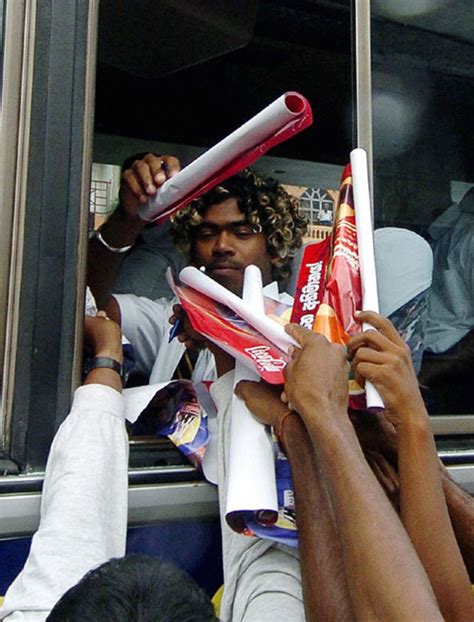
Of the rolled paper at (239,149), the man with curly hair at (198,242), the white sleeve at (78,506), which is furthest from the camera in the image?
the man with curly hair at (198,242)

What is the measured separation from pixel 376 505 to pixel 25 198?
2.43 ft

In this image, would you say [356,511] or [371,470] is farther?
[371,470]

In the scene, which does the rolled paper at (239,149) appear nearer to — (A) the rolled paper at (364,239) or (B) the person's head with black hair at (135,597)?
(A) the rolled paper at (364,239)

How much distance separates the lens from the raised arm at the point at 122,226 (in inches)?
65.2

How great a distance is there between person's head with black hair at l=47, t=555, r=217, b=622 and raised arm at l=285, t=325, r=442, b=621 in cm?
25

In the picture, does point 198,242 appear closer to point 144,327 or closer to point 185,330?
point 144,327

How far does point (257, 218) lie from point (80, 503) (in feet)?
3.86

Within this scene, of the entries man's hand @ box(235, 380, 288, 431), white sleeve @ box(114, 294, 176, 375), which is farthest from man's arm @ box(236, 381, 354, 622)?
white sleeve @ box(114, 294, 176, 375)

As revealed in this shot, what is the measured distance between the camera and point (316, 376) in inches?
48.5

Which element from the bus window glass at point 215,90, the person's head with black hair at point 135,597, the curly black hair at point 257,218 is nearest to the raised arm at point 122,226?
the bus window glass at point 215,90

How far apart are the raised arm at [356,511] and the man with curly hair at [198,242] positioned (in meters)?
0.41

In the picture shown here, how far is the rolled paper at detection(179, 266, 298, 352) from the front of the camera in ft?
4.39

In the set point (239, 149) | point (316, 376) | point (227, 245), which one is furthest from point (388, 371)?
point (227, 245)

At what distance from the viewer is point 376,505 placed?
1131 millimetres
